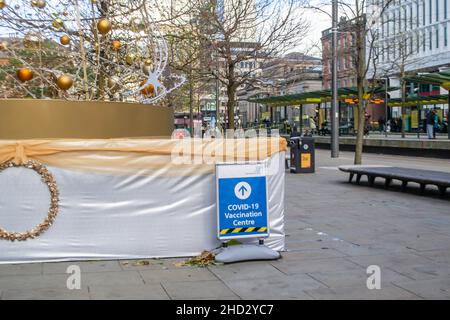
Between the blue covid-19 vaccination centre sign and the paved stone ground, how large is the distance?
1.40 feet

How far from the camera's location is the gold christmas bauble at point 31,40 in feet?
27.6

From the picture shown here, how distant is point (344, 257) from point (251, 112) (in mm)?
110062

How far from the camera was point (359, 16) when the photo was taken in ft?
66.9

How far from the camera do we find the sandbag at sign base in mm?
6836

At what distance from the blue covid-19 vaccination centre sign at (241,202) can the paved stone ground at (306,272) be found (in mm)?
426

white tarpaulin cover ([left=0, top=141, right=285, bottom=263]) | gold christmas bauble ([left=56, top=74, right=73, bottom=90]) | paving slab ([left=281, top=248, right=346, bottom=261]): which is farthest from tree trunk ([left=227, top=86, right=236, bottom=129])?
white tarpaulin cover ([left=0, top=141, right=285, bottom=263])

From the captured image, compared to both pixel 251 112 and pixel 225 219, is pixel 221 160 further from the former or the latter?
pixel 251 112

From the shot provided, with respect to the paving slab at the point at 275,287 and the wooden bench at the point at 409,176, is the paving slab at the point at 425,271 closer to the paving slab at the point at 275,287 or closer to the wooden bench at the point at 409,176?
the paving slab at the point at 275,287

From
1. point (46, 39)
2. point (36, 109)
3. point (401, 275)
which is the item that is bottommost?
point (401, 275)

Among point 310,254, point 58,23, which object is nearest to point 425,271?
point 310,254

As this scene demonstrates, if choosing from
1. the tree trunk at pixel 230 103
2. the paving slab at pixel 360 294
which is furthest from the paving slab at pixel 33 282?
the tree trunk at pixel 230 103

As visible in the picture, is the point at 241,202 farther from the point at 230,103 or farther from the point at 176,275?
the point at 230,103

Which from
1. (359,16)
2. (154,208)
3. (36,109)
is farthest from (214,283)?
(359,16)

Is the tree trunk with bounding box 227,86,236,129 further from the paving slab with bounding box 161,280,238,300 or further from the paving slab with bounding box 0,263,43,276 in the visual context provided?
the paving slab with bounding box 161,280,238,300
